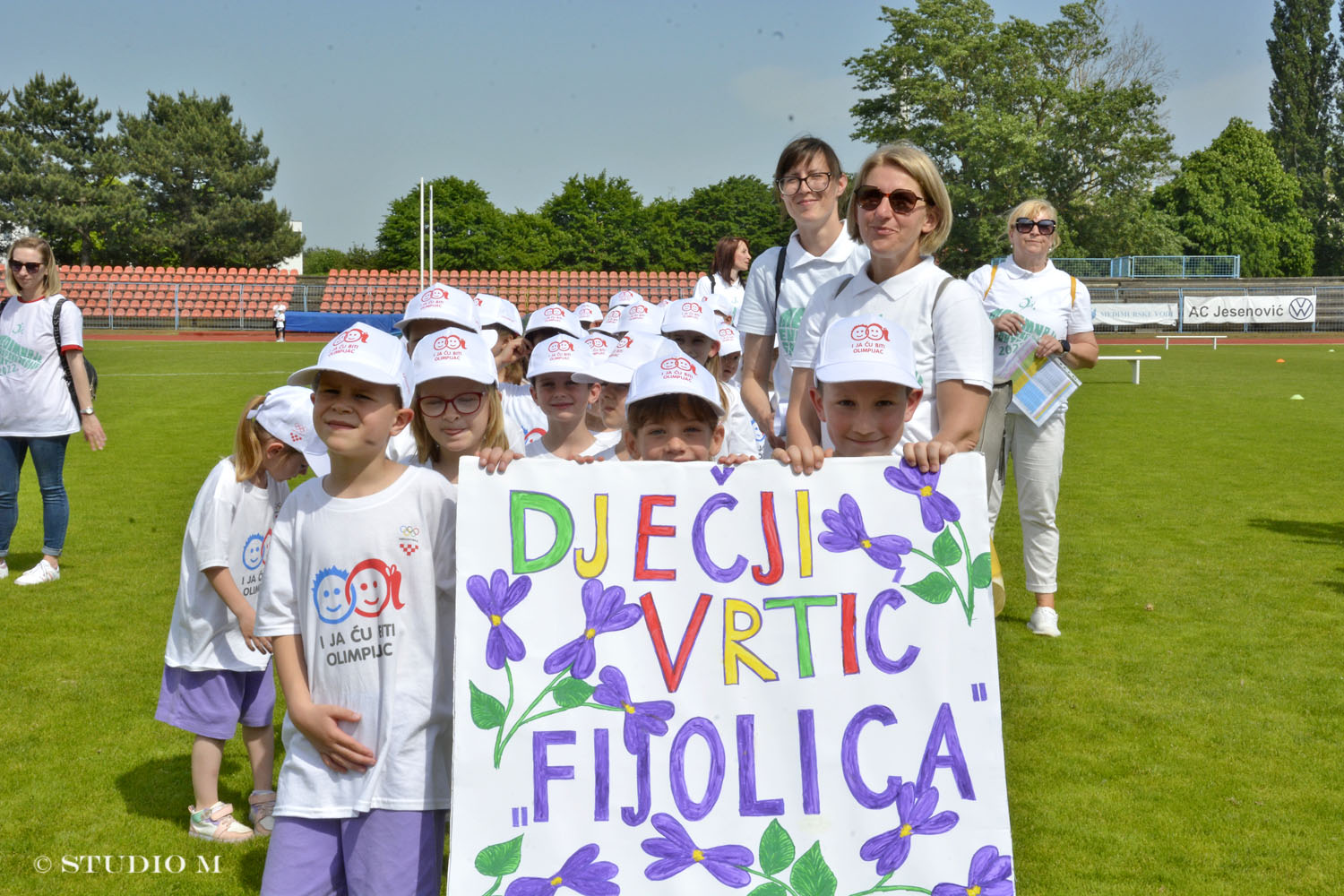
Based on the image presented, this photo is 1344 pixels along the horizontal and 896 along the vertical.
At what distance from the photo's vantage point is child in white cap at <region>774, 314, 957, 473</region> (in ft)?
10.6

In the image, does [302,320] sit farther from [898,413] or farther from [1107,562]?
[898,413]

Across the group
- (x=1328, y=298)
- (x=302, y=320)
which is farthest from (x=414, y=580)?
(x=1328, y=298)

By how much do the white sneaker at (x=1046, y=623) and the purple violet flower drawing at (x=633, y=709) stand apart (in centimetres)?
460

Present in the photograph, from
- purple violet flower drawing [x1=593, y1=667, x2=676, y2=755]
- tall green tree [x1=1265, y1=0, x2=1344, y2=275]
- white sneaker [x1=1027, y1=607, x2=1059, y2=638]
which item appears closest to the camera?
purple violet flower drawing [x1=593, y1=667, x2=676, y2=755]

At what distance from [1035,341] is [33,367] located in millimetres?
5962

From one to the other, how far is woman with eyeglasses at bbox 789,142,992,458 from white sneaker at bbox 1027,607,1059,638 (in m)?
3.68

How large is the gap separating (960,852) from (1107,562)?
6.70 meters

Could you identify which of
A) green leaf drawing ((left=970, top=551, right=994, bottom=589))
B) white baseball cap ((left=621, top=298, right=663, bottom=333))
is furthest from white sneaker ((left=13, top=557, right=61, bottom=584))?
green leaf drawing ((left=970, top=551, right=994, bottom=589))

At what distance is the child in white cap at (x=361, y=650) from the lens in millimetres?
2850

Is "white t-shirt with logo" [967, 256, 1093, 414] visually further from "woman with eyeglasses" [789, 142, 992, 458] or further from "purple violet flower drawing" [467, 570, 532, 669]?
"purple violet flower drawing" [467, 570, 532, 669]

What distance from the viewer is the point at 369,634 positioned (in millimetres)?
2908

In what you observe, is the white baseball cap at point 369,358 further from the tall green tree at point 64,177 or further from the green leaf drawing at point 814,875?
the tall green tree at point 64,177

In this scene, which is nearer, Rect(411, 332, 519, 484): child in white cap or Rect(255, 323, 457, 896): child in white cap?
Rect(255, 323, 457, 896): child in white cap

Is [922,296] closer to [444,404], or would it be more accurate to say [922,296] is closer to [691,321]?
[444,404]
